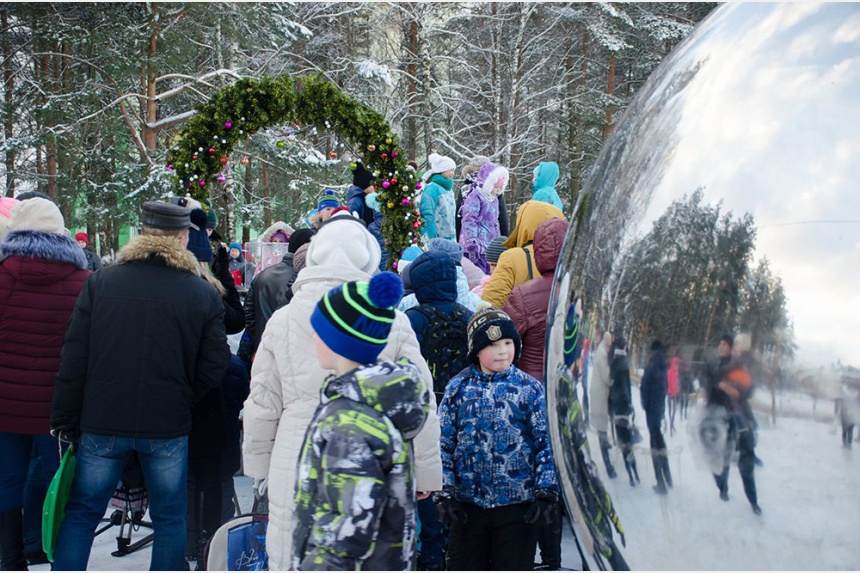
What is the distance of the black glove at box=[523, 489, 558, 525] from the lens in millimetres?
3273

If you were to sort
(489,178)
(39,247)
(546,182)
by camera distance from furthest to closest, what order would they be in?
1. (489,178)
2. (546,182)
3. (39,247)

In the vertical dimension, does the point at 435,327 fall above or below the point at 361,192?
below

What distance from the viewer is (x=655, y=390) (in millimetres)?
1255

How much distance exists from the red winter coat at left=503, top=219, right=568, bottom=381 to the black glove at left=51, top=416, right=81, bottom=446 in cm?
217

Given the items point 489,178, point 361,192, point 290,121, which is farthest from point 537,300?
point 361,192

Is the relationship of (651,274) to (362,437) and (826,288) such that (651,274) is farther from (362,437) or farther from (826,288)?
(362,437)

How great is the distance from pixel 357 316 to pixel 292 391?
0.85 metres

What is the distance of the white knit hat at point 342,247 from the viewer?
10.5ft

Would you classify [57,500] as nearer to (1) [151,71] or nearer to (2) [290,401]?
(2) [290,401]

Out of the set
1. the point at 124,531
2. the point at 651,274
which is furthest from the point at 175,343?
the point at 651,274

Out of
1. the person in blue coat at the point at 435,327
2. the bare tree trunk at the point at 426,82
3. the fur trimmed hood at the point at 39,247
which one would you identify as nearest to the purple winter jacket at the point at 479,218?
the person in blue coat at the point at 435,327

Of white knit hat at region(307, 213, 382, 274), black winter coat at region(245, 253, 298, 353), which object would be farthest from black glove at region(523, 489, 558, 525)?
black winter coat at region(245, 253, 298, 353)

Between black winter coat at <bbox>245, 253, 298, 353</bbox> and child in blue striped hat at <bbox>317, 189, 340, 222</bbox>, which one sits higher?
child in blue striped hat at <bbox>317, 189, 340, 222</bbox>

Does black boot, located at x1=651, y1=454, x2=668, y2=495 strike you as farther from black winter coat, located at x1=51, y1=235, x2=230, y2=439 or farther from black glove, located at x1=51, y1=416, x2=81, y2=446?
black glove, located at x1=51, y1=416, x2=81, y2=446
